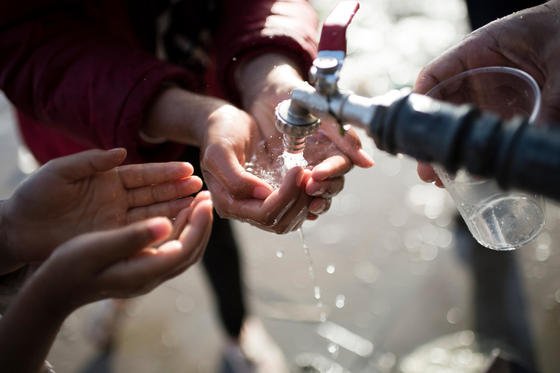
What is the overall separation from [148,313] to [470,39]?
2212mm

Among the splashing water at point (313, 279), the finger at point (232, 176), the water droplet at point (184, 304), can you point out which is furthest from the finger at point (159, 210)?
the water droplet at point (184, 304)

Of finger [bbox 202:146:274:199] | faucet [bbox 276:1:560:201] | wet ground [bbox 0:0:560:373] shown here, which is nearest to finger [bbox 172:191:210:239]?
finger [bbox 202:146:274:199]

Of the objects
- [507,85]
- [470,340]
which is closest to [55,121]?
[507,85]

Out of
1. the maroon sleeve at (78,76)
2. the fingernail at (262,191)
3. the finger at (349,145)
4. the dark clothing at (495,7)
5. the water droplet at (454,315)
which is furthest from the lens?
the water droplet at (454,315)

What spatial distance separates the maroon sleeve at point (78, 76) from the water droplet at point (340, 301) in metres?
1.41

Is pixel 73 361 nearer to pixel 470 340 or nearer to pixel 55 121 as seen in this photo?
pixel 55 121

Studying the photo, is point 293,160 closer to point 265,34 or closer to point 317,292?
point 265,34

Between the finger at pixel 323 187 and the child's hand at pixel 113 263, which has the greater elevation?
the child's hand at pixel 113 263

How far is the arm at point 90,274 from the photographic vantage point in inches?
46.7

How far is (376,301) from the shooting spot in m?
2.85

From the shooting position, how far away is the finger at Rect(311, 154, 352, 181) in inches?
63.9

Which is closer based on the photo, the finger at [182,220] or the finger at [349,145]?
the finger at [182,220]

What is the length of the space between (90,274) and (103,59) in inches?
39.4

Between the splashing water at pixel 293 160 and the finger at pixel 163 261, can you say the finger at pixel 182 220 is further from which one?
the splashing water at pixel 293 160
